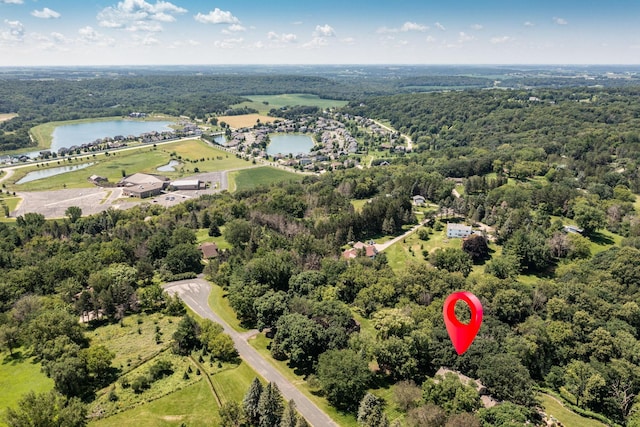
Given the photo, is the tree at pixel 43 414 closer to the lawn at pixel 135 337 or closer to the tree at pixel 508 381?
the lawn at pixel 135 337

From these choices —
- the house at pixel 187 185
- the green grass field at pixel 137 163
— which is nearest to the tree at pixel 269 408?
the house at pixel 187 185

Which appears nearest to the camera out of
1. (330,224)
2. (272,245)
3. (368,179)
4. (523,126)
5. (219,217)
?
(272,245)

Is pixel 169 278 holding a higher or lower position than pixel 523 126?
lower

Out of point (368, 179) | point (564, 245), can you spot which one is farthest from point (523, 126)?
point (564, 245)

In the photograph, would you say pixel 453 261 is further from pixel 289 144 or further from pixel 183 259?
pixel 289 144

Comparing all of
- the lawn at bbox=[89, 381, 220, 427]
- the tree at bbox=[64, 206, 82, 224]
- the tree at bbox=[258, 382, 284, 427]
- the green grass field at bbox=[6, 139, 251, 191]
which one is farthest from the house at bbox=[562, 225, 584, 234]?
the tree at bbox=[64, 206, 82, 224]

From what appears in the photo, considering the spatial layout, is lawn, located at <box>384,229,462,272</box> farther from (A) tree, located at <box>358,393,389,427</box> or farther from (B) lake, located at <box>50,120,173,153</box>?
(B) lake, located at <box>50,120,173,153</box>

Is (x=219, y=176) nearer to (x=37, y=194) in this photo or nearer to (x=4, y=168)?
(x=37, y=194)
